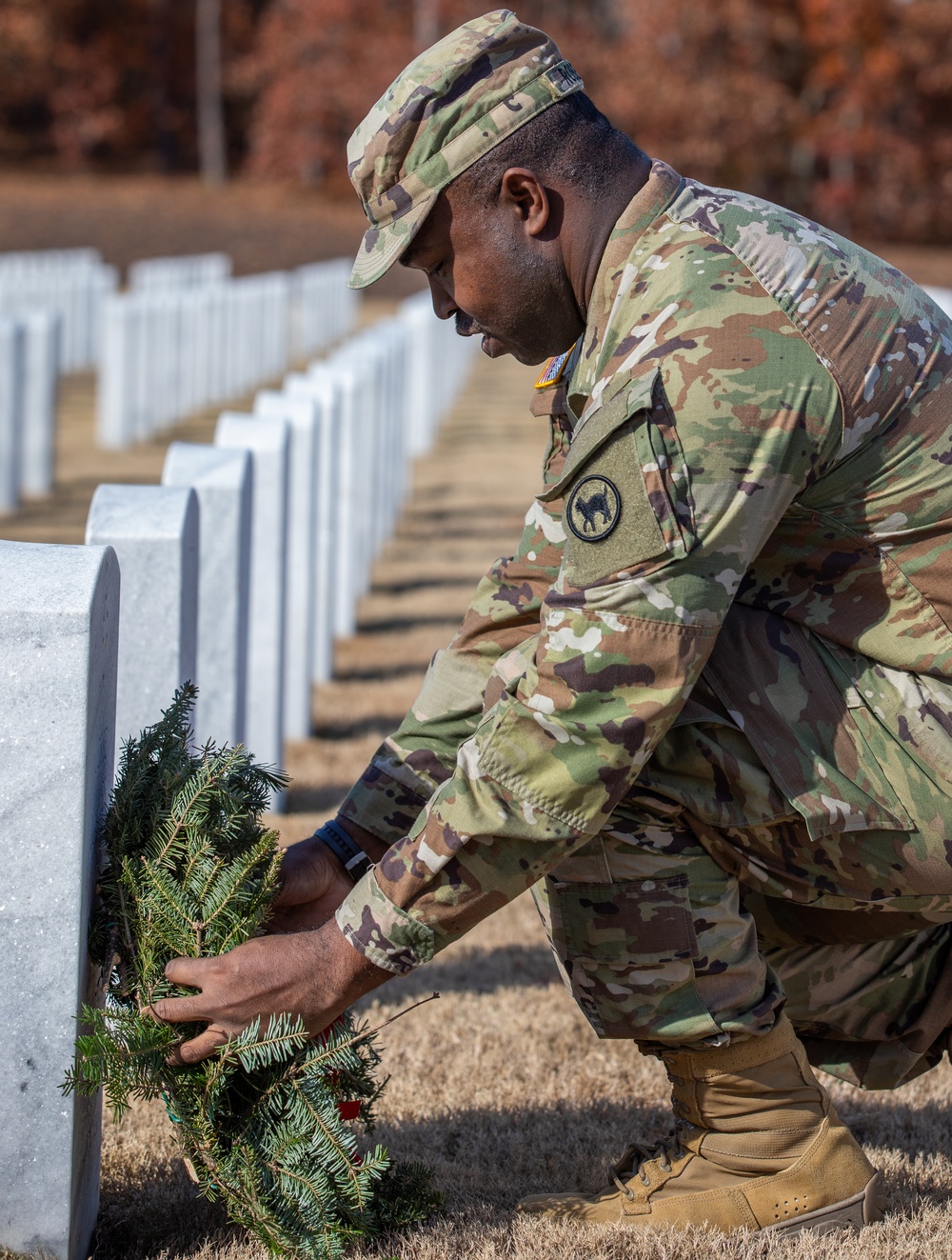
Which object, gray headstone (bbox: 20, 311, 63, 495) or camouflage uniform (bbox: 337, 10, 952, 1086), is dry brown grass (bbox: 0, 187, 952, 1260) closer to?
camouflage uniform (bbox: 337, 10, 952, 1086)

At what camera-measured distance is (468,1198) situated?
96.7 inches

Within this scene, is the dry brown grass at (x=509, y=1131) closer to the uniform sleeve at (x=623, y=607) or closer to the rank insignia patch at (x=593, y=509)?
the uniform sleeve at (x=623, y=607)

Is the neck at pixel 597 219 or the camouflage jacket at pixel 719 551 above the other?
the neck at pixel 597 219

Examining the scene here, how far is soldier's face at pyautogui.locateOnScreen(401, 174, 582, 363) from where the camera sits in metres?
2.14

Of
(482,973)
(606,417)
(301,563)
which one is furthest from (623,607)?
(301,563)

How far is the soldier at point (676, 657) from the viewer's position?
196 cm

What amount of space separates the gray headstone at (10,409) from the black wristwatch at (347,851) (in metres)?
7.69

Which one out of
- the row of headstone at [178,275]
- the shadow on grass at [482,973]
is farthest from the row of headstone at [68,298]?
the shadow on grass at [482,973]

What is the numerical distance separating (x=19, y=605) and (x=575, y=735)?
71cm

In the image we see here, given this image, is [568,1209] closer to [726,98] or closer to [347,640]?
[347,640]

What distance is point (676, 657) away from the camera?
6.42ft

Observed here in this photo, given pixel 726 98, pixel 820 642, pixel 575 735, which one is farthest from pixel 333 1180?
pixel 726 98

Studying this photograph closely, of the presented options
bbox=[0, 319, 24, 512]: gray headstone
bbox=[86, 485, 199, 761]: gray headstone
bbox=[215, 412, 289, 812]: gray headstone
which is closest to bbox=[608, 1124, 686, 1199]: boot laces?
bbox=[86, 485, 199, 761]: gray headstone

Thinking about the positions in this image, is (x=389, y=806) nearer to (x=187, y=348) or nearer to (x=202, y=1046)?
(x=202, y=1046)
